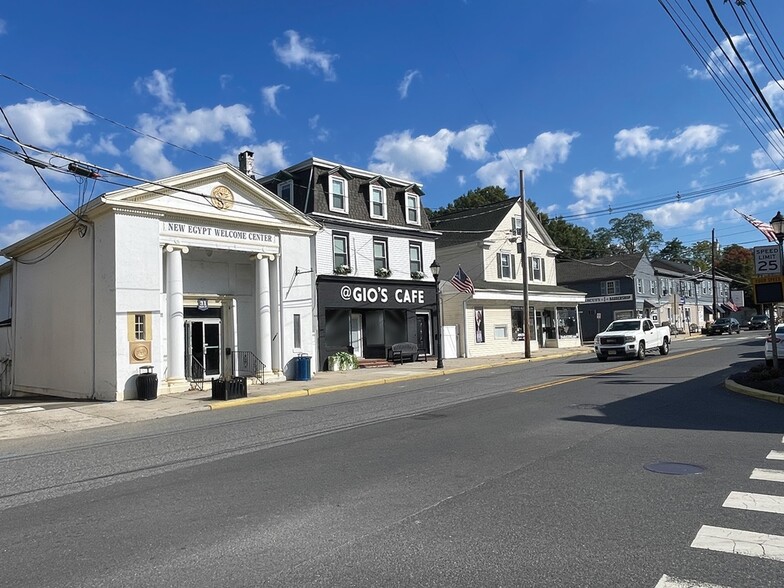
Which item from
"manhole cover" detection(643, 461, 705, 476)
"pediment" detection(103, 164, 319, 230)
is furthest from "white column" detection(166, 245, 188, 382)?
"manhole cover" detection(643, 461, 705, 476)

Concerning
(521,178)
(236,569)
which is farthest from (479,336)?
(236,569)

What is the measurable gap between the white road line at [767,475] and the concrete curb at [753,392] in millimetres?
6339

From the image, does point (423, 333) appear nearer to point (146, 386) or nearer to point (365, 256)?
point (365, 256)

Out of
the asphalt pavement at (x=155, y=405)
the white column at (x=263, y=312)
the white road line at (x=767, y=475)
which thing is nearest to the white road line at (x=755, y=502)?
the white road line at (x=767, y=475)

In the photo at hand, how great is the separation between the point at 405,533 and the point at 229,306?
64.2ft

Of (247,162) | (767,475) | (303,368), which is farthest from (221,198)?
(767,475)

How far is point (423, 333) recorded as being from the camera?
104ft

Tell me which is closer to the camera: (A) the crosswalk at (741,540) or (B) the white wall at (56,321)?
(A) the crosswalk at (741,540)

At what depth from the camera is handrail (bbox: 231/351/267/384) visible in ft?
73.8

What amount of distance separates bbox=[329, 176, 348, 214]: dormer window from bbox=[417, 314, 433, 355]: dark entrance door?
739 cm

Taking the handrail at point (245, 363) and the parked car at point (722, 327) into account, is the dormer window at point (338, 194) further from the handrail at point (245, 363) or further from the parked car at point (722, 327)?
the parked car at point (722, 327)

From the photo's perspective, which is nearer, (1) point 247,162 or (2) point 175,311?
(2) point 175,311

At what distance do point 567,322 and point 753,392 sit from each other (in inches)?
1144

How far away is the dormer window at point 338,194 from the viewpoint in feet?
89.0
